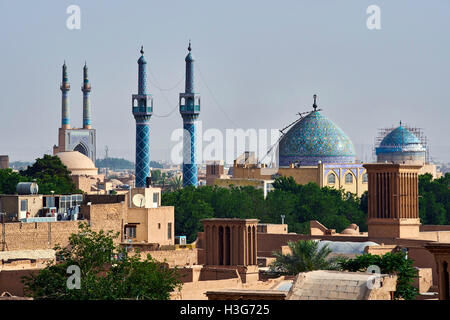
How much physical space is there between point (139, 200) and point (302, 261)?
10.9 m

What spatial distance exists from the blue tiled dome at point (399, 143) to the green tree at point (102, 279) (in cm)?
4789

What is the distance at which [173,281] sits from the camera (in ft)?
87.4

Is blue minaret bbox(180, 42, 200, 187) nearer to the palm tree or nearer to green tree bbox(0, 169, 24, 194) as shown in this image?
green tree bbox(0, 169, 24, 194)

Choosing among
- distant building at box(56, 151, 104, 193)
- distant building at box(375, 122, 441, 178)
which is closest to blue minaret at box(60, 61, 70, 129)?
distant building at box(56, 151, 104, 193)

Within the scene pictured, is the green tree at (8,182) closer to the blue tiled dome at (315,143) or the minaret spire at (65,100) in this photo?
the blue tiled dome at (315,143)

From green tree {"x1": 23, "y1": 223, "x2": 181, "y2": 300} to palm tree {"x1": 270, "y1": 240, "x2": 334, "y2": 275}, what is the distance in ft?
11.7

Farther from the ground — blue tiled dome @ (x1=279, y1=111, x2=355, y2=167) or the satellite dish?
blue tiled dome @ (x1=279, y1=111, x2=355, y2=167)

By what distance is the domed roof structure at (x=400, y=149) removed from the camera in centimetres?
7494

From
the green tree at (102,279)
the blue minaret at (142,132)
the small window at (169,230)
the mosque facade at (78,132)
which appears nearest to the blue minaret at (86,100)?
the mosque facade at (78,132)

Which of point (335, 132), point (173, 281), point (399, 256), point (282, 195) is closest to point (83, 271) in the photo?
point (173, 281)

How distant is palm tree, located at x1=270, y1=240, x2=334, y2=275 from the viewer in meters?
30.9

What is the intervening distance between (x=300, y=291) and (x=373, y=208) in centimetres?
2476

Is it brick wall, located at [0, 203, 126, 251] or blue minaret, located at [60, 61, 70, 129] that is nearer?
brick wall, located at [0, 203, 126, 251]
